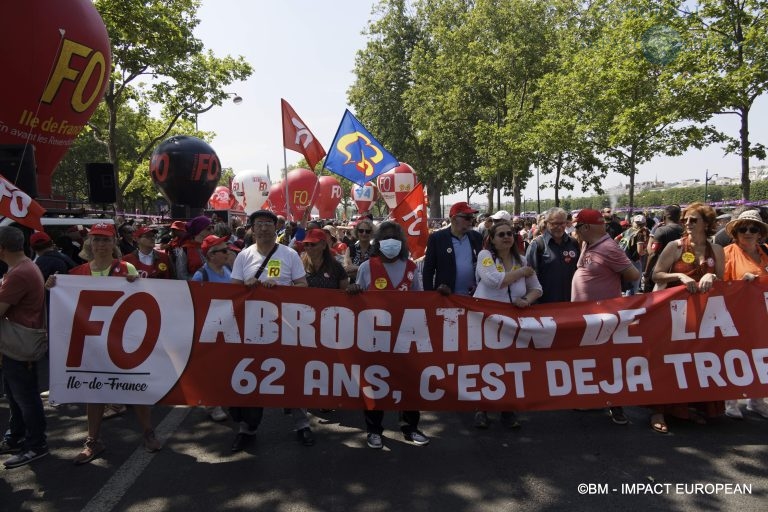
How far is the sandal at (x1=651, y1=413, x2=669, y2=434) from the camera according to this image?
15.1ft

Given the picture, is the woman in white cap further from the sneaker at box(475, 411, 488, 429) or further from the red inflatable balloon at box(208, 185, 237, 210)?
the red inflatable balloon at box(208, 185, 237, 210)

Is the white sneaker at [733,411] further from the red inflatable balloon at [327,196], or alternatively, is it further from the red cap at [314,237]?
the red inflatable balloon at [327,196]

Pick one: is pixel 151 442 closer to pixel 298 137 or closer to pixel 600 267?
pixel 600 267

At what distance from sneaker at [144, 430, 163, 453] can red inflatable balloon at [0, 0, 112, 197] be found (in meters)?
6.55

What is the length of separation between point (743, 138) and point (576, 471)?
54.0 ft

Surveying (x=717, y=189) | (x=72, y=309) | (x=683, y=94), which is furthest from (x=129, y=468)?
(x=717, y=189)

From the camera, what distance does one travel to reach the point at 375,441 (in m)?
4.42

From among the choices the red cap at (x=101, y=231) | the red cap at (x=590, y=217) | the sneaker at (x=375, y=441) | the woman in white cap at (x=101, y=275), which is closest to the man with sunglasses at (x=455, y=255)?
the red cap at (x=590, y=217)

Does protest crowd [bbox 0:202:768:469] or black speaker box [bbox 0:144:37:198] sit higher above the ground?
black speaker box [bbox 0:144:37:198]

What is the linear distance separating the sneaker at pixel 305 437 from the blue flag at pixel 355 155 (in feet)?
18.7

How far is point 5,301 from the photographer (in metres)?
3.95

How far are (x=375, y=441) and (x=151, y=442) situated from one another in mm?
1834

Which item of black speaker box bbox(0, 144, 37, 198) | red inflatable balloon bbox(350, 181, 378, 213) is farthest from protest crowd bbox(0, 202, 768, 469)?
red inflatable balloon bbox(350, 181, 378, 213)

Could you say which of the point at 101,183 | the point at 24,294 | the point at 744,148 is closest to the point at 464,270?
the point at 24,294
